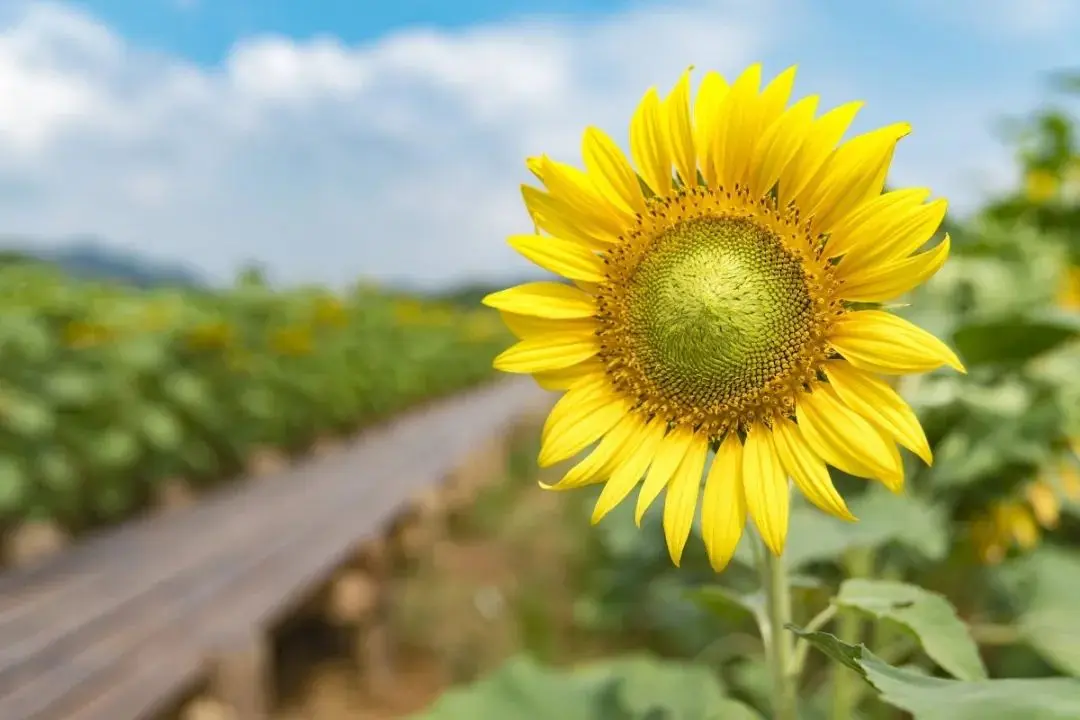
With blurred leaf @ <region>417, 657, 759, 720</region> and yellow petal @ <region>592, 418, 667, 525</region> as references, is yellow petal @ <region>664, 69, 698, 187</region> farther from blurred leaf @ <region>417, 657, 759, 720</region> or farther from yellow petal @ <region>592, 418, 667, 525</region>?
blurred leaf @ <region>417, 657, 759, 720</region>

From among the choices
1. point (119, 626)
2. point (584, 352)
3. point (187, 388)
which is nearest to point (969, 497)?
point (584, 352)

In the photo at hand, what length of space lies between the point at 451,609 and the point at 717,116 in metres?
4.02

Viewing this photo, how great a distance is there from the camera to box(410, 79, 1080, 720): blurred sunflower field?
1.05 metres

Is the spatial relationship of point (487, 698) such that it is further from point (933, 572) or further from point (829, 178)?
point (933, 572)

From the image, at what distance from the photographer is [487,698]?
5.09ft

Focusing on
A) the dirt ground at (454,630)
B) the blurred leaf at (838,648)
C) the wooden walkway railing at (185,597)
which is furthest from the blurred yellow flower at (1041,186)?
the wooden walkway railing at (185,597)

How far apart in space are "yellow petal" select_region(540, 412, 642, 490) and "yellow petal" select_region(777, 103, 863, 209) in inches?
11.7

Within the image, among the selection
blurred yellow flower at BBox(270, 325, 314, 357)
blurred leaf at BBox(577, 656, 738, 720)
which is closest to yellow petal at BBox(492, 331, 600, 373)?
blurred leaf at BBox(577, 656, 738, 720)

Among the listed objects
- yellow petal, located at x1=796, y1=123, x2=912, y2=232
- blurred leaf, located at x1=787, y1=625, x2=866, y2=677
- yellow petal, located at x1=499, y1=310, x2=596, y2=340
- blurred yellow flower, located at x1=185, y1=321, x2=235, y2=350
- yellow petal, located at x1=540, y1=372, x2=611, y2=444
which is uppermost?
yellow petal, located at x1=796, y1=123, x2=912, y2=232

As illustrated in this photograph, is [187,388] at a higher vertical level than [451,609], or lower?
higher

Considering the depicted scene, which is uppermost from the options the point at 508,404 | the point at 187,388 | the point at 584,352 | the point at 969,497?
the point at 584,352

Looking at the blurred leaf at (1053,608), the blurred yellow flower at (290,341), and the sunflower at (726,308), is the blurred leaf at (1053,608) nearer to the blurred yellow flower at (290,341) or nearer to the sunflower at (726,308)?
the sunflower at (726,308)

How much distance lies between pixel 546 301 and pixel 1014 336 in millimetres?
1005

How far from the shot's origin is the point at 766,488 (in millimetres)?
837
